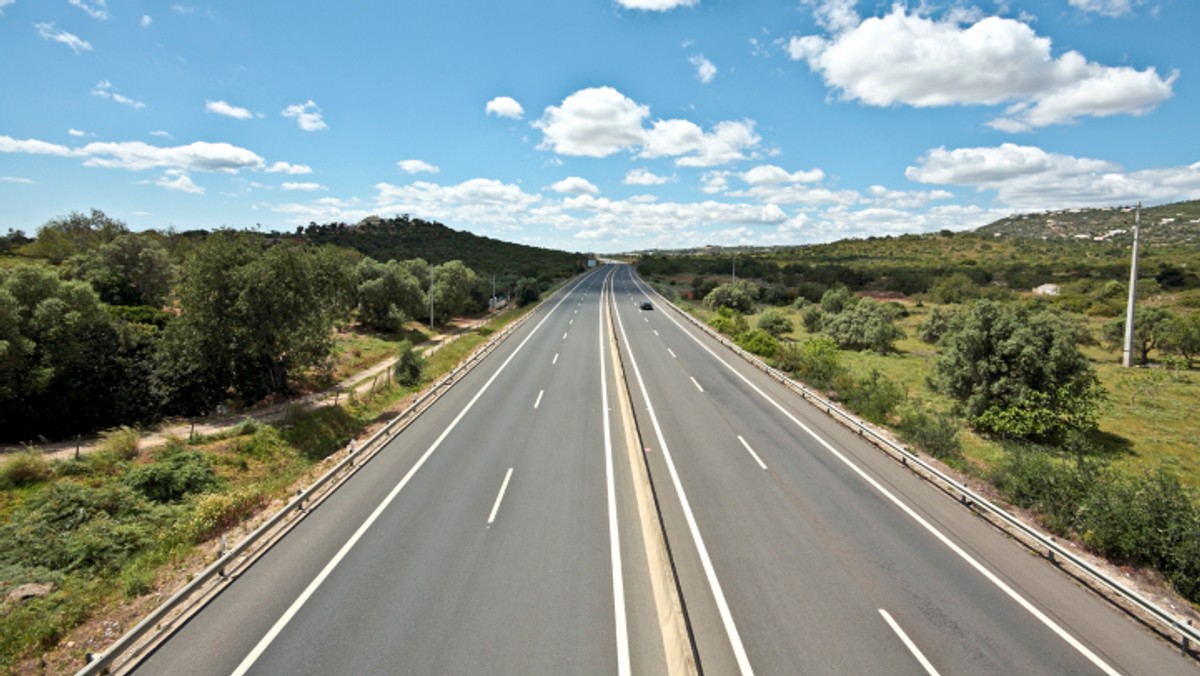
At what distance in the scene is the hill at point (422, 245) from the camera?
139 metres

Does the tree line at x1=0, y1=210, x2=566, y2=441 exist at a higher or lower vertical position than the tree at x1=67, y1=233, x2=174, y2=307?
lower

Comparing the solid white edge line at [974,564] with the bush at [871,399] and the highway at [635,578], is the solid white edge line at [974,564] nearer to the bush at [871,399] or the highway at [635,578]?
the highway at [635,578]

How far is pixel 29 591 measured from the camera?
1091 centimetres

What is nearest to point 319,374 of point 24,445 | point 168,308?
point 24,445

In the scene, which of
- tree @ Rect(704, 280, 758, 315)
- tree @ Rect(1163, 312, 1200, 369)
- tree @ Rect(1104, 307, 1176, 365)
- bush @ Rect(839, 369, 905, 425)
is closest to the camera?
bush @ Rect(839, 369, 905, 425)

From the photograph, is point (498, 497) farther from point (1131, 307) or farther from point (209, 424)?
point (1131, 307)

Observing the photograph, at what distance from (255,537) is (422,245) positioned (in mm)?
159929

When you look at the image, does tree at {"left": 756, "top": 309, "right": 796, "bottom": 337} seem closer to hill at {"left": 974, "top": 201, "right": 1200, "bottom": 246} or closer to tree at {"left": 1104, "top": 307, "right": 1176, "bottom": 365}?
tree at {"left": 1104, "top": 307, "right": 1176, "bottom": 365}

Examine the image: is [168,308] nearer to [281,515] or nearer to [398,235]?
[281,515]

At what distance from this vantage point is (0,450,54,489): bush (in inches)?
701

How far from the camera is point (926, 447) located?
1795cm

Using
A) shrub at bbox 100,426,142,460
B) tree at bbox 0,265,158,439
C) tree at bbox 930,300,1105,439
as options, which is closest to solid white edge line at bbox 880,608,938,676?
tree at bbox 930,300,1105,439

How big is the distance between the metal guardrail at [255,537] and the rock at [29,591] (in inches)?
146

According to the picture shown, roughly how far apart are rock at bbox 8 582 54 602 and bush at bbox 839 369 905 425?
2420 cm
